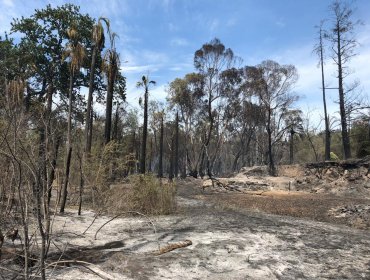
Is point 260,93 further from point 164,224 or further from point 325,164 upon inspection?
point 164,224

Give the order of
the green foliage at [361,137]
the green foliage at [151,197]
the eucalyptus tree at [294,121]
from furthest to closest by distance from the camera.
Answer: the eucalyptus tree at [294,121] < the green foliage at [361,137] < the green foliage at [151,197]

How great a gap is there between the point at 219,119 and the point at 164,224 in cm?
3336

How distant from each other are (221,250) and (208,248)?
288 mm

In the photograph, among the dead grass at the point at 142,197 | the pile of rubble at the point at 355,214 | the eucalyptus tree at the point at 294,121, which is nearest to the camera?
the pile of rubble at the point at 355,214

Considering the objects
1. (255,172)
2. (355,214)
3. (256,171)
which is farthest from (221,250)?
(256,171)

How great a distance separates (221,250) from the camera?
7586 mm

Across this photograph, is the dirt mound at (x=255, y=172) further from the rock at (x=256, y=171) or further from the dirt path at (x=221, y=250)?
the dirt path at (x=221, y=250)

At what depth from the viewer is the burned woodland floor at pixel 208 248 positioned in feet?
20.6

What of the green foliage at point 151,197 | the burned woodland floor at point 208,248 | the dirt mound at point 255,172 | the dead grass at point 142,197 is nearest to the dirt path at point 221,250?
the burned woodland floor at point 208,248

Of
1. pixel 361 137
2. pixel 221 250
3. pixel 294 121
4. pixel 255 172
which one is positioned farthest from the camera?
pixel 294 121

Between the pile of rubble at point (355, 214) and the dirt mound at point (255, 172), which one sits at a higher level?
the dirt mound at point (255, 172)

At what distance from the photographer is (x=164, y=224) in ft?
34.8

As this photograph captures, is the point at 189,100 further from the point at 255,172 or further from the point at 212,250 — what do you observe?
the point at 212,250

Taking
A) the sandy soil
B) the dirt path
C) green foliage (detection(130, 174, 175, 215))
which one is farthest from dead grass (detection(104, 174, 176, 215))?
the dirt path
